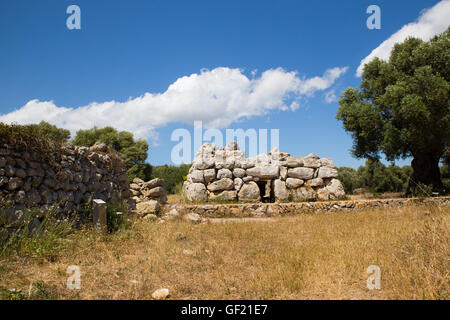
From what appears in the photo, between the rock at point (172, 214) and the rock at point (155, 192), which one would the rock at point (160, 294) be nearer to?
the rock at point (172, 214)

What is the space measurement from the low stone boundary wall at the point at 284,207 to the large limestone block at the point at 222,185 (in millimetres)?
1596

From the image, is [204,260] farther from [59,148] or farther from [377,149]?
[377,149]

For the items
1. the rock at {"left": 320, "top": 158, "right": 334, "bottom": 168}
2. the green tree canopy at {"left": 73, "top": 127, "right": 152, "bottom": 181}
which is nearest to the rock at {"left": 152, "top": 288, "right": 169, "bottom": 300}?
the rock at {"left": 320, "top": 158, "right": 334, "bottom": 168}

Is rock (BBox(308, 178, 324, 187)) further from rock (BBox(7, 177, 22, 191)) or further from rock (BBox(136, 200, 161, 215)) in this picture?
rock (BBox(7, 177, 22, 191))

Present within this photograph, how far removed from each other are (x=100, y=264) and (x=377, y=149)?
54.1 feet

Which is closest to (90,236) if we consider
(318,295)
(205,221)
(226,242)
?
(226,242)

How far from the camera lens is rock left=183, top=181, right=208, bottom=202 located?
13188 millimetres

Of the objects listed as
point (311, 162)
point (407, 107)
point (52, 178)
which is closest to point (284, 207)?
point (311, 162)

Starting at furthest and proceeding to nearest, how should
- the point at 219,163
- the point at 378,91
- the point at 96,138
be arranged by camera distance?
1. the point at 96,138
2. the point at 378,91
3. the point at 219,163

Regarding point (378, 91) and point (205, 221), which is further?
point (378, 91)

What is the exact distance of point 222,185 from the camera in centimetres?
1352

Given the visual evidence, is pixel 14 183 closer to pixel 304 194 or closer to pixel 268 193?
pixel 268 193
